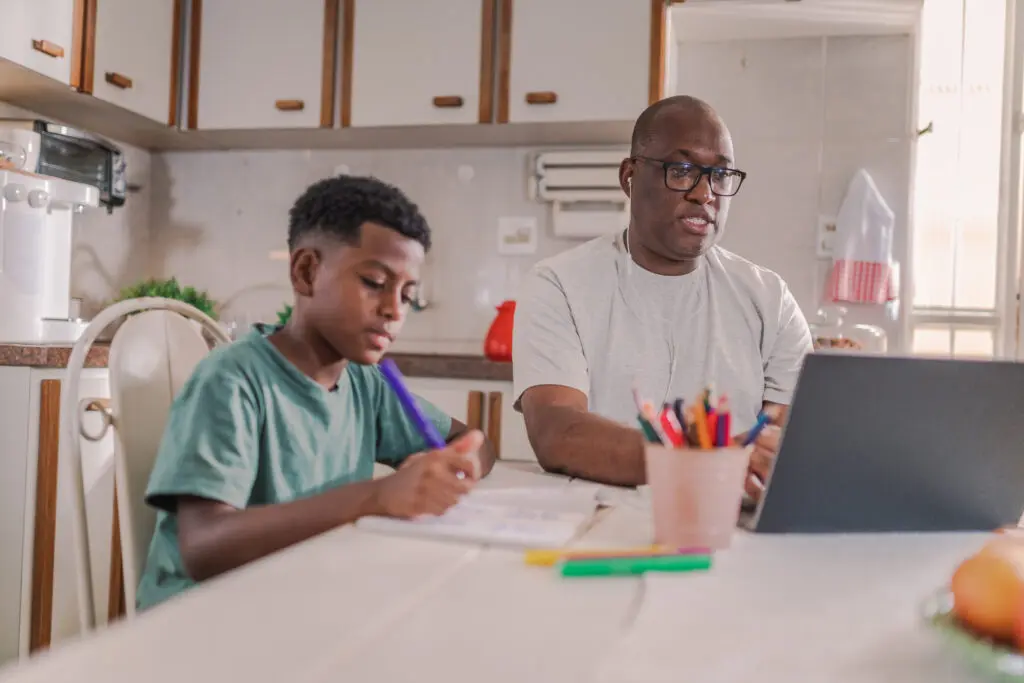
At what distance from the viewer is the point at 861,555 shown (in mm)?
727

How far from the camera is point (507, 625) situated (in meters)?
0.51

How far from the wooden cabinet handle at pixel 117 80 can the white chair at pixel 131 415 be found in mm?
1631

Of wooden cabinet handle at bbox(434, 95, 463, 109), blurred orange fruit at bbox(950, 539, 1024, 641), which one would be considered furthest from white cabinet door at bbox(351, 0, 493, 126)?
blurred orange fruit at bbox(950, 539, 1024, 641)

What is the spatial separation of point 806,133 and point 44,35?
2.16 metres

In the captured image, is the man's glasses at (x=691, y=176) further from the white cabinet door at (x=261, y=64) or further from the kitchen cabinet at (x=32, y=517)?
the white cabinet door at (x=261, y=64)

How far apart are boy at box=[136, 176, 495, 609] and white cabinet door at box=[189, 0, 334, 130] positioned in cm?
168

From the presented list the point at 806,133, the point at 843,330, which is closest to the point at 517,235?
the point at 806,133

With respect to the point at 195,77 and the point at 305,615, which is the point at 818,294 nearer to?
the point at 195,77

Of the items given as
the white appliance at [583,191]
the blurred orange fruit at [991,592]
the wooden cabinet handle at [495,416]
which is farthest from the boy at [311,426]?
the white appliance at [583,191]

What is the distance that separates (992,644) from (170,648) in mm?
433

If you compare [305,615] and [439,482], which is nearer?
[305,615]

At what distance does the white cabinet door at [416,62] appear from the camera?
2535 millimetres

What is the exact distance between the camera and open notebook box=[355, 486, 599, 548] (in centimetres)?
72

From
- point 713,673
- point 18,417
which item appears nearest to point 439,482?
point 713,673
